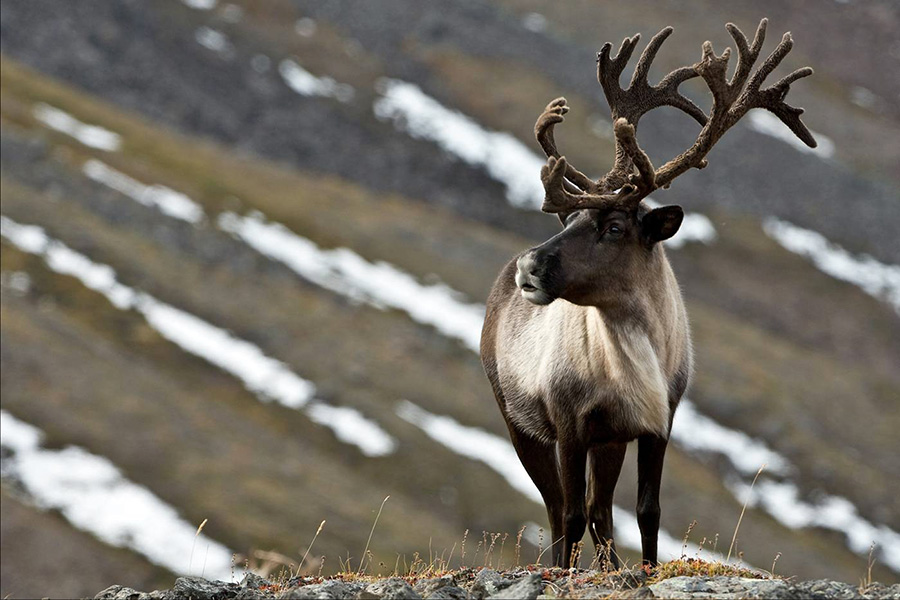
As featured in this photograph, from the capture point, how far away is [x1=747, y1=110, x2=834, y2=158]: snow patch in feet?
287

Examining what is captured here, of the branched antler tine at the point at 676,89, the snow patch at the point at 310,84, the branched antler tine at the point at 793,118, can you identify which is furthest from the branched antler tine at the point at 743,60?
the snow patch at the point at 310,84

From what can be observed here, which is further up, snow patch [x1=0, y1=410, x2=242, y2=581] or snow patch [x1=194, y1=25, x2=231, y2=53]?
snow patch [x1=194, y1=25, x2=231, y2=53]

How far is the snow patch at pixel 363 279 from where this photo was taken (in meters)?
59.7

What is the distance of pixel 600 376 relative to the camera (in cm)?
1155

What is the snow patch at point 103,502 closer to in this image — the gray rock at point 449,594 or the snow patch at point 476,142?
the gray rock at point 449,594

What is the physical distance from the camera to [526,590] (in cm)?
873

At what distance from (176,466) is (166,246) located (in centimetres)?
2091

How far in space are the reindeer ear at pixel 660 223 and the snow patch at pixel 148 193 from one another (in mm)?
53590

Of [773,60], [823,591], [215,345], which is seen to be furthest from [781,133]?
[823,591]

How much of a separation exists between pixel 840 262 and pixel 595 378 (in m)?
69.4

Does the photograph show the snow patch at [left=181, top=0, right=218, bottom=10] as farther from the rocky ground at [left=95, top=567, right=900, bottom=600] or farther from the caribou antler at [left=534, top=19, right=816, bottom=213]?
the rocky ground at [left=95, top=567, right=900, bottom=600]

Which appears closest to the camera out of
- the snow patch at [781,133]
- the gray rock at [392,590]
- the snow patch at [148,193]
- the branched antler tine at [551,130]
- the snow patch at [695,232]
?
the gray rock at [392,590]

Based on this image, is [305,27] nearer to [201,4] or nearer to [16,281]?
[201,4]

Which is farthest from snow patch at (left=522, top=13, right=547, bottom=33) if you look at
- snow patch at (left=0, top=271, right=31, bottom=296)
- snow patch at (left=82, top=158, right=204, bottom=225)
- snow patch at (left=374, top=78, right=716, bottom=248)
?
snow patch at (left=0, top=271, right=31, bottom=296)
